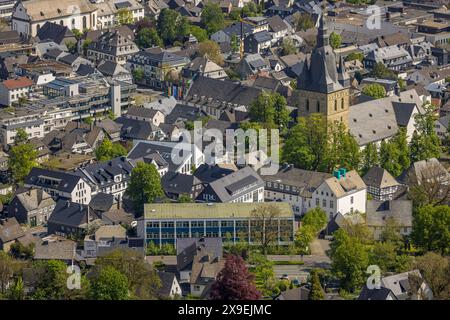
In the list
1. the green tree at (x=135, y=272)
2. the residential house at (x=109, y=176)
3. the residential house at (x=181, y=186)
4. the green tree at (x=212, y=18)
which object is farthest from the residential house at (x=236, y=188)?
the green tree at (x=212, y=18)

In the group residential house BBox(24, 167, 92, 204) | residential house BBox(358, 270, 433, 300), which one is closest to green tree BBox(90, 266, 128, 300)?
residential house BBox(358, 270, 433, 300)

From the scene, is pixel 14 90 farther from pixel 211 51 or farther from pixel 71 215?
pixel 71 215

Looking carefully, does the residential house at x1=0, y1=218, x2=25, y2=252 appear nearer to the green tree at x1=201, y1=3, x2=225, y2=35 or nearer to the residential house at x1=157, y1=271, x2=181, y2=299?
the residential house at x1=157, y1=271, x2=181, y2=299

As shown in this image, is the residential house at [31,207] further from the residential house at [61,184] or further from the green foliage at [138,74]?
the green foliage at [138,74]

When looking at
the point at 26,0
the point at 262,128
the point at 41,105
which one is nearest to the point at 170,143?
the point at 262,128

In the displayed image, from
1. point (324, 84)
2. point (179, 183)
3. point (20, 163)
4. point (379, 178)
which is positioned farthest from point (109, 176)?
point (379, 178)

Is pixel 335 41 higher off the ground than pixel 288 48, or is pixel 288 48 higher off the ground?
pixel 335 41
